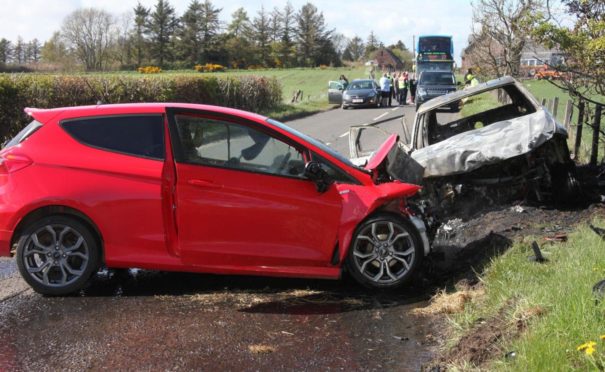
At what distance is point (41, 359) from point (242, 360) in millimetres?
1284

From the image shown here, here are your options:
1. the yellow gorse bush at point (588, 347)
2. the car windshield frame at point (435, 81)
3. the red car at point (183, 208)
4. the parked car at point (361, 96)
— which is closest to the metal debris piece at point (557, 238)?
the red car at point (183, 208)

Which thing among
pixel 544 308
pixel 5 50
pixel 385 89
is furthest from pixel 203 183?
pixel 5 50

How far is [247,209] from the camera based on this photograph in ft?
16.7

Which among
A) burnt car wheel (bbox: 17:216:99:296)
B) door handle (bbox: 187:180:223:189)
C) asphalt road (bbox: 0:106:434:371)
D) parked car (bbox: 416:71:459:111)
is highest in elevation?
parked car (bbox: 416:71:459:111)

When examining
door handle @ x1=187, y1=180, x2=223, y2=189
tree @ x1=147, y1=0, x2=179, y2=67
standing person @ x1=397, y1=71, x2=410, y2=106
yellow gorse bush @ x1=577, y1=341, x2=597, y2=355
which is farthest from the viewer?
tree @ x1=147, y1=0, x2=179, y2=67

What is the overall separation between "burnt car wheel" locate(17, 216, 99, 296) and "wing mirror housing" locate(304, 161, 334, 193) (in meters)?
1.90

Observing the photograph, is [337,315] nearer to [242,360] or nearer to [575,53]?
[242,360]

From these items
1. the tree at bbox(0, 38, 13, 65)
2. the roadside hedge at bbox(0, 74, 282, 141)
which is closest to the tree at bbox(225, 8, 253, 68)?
the tree at bbox(0, 38, 13, 65)

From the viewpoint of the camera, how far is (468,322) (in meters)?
4.30

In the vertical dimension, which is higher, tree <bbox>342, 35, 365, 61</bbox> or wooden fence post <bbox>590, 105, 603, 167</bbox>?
tree <bbox>342, 35, 365, 61</bbox>

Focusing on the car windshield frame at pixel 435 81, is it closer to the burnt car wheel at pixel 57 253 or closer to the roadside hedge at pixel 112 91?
the roadside hedge at pixel 112 91

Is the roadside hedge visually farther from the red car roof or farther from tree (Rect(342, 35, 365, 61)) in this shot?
→ tree (Rect(342, 35, 365, 61))

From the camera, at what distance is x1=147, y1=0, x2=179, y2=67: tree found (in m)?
101

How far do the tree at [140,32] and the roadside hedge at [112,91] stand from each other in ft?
244
